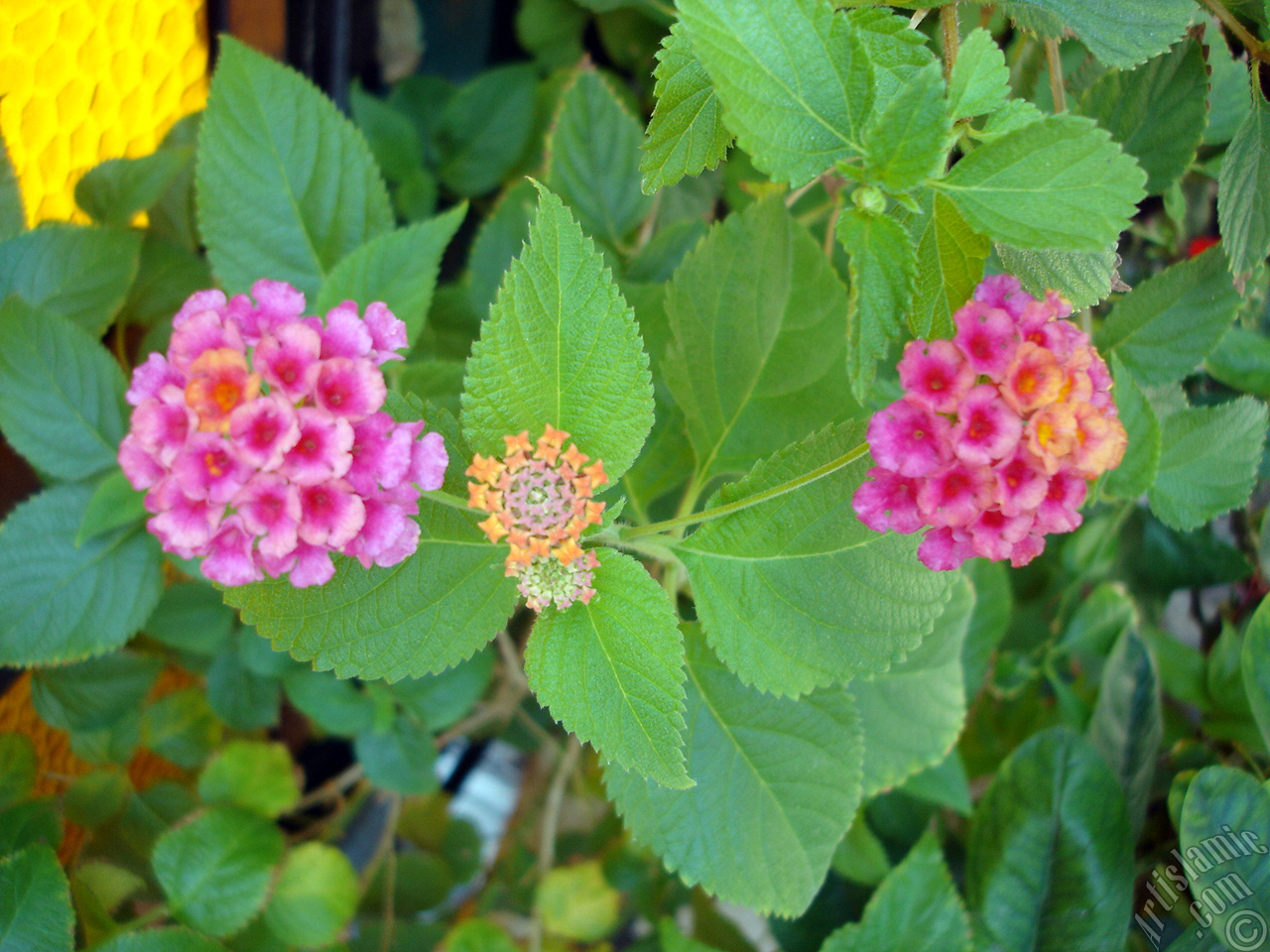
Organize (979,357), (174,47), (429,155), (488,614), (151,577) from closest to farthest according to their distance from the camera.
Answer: (979,357), (488,614), (151,577), (174,47), (429,155)

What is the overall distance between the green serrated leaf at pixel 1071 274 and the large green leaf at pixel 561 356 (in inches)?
9.8

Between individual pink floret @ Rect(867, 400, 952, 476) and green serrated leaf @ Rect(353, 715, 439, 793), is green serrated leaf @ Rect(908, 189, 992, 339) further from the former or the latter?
green serrated leaf @ Rect(353, 715, 439, 793)

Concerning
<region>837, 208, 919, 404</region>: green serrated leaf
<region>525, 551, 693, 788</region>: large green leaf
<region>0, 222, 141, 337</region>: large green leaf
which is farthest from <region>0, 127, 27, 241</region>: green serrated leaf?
<region>837, 208, 919, 404</region>: green serrated leaf

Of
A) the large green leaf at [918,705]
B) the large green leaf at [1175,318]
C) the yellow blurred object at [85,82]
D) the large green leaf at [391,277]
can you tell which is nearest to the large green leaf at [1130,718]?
the large green leaf at [918,705]

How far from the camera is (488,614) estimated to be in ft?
1.94

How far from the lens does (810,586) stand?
0.60 metres

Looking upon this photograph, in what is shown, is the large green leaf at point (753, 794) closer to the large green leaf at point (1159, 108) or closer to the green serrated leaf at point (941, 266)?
the green serrated leaf at point (941, 266)

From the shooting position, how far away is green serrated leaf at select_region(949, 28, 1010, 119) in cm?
47

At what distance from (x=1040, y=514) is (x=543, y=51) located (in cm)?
102

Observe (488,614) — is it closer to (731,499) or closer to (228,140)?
(731,499)

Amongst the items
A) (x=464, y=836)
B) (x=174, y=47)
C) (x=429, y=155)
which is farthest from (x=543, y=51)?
(x=464, y=836)

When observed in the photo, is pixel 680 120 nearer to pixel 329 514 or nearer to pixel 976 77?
pixel 976 77

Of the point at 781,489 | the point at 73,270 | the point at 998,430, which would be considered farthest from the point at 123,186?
the point at 998,430

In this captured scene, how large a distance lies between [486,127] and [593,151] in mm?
325
